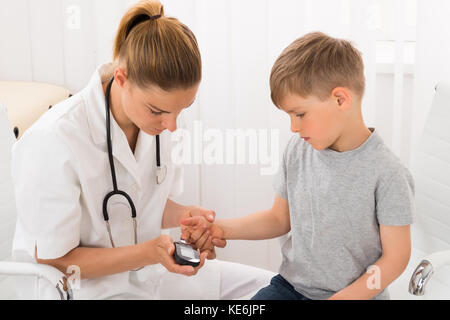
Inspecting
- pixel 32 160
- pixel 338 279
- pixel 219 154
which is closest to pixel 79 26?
pixel 219 154

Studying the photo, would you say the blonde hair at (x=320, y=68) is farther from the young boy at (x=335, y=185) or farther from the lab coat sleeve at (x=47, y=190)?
the lab coat sleeve at (x=47, y=190)

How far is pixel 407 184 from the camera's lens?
114 cm

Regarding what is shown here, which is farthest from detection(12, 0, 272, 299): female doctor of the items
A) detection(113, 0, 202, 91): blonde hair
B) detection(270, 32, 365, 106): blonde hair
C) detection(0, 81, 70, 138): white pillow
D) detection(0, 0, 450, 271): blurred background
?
detection(0, 0, 450, 271): blurred background

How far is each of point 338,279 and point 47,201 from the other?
0.64 meters

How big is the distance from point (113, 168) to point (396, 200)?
0.60 m

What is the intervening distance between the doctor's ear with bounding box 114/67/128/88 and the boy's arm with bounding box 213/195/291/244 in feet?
1.45

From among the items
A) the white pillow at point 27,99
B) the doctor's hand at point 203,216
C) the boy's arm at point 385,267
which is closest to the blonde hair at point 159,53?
the doctor's hand at point 203,216

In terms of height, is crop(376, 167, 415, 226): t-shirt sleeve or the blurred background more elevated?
the blurred background

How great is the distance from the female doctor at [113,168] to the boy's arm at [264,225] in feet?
0.24

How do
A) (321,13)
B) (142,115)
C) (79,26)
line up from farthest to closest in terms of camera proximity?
1. (79,26)
2. (321,13)
3. (142,115)

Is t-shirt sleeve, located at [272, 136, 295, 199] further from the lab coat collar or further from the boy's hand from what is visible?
the lab coat collar

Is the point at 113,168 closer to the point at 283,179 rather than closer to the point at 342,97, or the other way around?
the point at 283,179

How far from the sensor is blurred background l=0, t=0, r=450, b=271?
180 centimetres
